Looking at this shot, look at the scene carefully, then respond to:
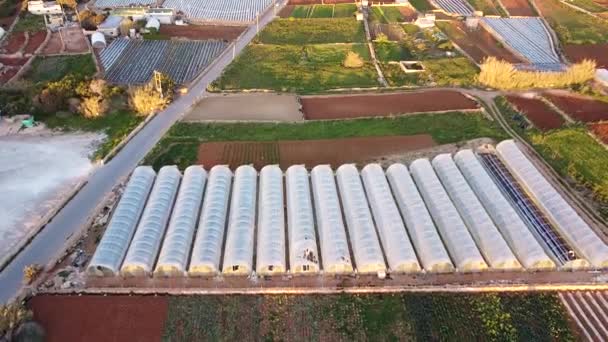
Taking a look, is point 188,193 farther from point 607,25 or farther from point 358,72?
point 607,25

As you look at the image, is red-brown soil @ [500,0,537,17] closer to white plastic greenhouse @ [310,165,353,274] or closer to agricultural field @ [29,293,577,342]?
white plastic greenhouse @ [310,165,353,274]

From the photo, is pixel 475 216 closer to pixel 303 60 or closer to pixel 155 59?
pixel 303 60

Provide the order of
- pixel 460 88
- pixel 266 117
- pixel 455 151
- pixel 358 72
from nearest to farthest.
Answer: pixel 455 151 < pixel 266 117 < pixel 460 88 < pixel 358 72

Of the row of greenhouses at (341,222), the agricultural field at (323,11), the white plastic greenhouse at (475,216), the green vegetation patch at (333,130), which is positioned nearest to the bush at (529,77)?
the green vegetation patch at (333,130)

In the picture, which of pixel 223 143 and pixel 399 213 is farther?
pixel 223 143

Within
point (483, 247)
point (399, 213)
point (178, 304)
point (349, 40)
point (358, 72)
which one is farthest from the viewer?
point (349, 40)

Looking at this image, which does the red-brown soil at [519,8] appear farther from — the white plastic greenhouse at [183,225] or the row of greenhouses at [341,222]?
the white plastic greenhouse at [183,225]

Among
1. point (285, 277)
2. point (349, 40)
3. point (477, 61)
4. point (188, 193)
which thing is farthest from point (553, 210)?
point (349, 40)
